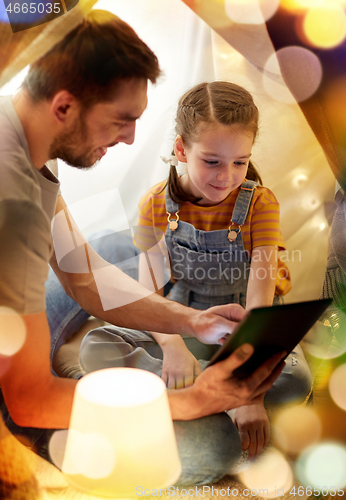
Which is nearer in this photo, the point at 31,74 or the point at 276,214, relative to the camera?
the point at 31,74

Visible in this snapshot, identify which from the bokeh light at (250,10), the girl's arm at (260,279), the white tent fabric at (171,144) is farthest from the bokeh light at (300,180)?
the bokeh light at (250,10)

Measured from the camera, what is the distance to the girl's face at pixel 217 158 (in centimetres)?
45

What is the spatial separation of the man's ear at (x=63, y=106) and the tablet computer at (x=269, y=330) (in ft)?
0.86

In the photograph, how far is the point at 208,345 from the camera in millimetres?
545

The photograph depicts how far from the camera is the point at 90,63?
14.7 inches

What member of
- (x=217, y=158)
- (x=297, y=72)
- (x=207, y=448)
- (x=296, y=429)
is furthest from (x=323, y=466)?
(x=297, y=72)

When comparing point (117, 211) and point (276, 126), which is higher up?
point (276, 126)

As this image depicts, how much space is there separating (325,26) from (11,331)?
1.73 ft

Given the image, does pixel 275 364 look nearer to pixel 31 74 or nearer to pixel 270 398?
pixel 270 398

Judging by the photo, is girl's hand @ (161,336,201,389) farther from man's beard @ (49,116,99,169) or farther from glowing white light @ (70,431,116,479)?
man's beard @ (49,116,99,169)

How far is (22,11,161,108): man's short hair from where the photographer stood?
1.22ft

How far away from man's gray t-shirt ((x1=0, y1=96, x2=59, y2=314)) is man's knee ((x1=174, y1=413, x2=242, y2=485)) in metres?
0.23

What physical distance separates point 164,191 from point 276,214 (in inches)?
5.9

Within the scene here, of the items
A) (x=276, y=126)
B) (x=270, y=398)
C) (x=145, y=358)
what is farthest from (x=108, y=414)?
(x=276, y=126)
